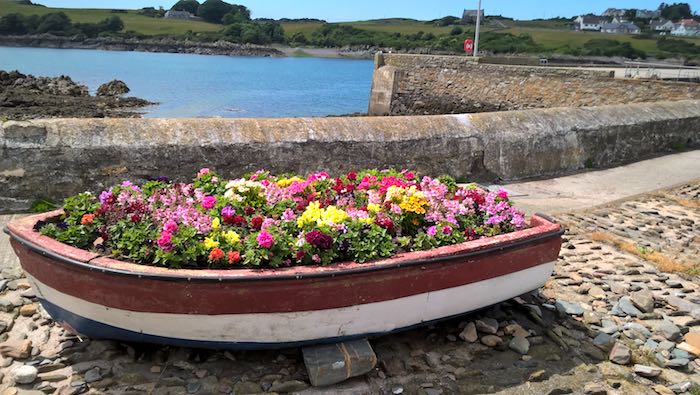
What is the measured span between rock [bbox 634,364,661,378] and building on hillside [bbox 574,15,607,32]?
15769 cm

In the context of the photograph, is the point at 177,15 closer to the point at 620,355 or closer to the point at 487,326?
the point at 487,326

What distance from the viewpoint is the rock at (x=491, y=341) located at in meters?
3.41

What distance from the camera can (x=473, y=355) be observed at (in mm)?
3326

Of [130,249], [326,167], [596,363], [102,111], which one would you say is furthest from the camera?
[102,111]

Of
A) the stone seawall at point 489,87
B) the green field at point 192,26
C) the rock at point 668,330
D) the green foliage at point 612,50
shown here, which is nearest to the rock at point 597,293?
the rock at point 668,330

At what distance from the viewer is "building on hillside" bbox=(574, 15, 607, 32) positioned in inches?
5723

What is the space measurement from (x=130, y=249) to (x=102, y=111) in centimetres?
2566

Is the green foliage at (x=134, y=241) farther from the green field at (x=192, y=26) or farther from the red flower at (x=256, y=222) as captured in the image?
the green field at (x=192, y=26)

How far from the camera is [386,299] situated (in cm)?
303

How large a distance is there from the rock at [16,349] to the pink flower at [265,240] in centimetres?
146

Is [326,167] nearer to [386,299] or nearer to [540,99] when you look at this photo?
[386,299]

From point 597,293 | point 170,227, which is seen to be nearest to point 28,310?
point 170,227

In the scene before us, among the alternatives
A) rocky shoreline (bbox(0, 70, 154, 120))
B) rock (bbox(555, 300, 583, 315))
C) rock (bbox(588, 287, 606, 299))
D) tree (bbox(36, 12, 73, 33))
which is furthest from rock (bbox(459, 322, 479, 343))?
tree (bbox(36, 12, 73, 33))

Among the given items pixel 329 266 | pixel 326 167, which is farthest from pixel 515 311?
pixel 326 167
